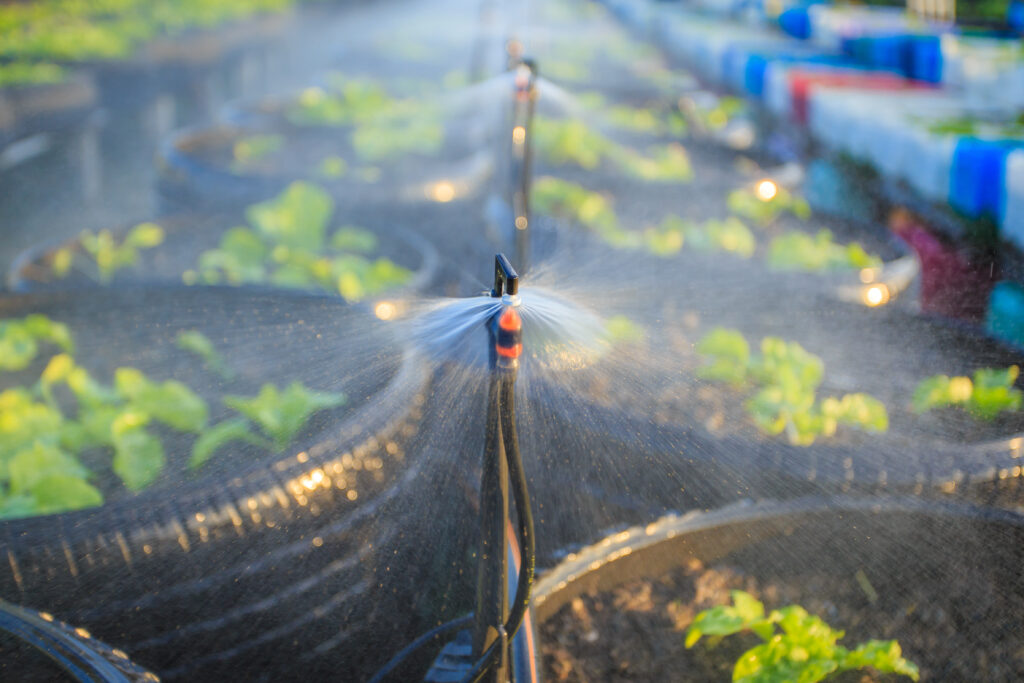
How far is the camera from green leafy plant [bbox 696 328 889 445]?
155 centimetres

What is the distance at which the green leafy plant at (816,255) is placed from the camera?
226 cm

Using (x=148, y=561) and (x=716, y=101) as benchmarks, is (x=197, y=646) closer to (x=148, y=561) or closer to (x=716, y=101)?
(x=148, y=561)

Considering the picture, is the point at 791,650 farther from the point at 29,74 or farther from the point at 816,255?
the point at 29,74

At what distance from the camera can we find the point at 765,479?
137 centimetres

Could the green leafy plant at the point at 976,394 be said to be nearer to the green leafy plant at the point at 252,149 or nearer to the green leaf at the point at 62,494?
the green leaf at the point at 62,494

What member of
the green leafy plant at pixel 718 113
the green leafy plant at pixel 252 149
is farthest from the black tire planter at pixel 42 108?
the green leafy plant at pixel 718 113

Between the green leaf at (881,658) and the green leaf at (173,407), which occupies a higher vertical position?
the green leaf at (173,407)

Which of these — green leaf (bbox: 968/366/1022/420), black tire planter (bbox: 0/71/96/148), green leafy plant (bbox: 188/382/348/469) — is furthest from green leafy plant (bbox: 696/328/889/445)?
black tire planter (bbox: 0/71/96/148)

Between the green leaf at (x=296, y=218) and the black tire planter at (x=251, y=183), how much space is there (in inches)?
7.5

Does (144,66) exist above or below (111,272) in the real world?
above

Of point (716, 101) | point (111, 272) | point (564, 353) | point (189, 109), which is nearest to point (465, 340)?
point (564, 353)

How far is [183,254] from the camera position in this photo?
101 inches

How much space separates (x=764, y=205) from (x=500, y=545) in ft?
7.22

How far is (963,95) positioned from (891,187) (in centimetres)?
103
